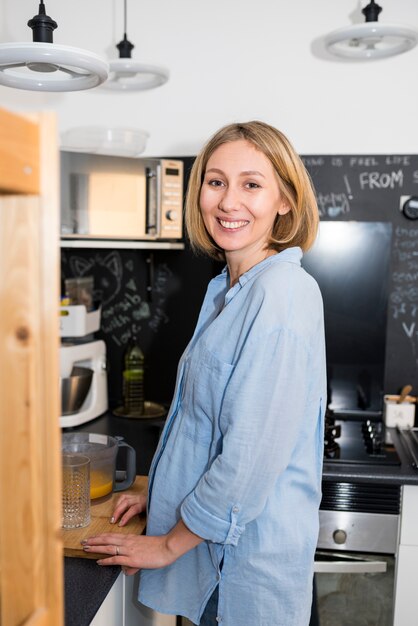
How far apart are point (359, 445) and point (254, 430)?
117cm

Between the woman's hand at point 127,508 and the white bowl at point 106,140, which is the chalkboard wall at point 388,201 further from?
the woman's hand at point 127,508

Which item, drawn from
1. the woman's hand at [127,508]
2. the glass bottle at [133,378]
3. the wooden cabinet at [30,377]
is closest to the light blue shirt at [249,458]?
the woman's hand at [127,508]

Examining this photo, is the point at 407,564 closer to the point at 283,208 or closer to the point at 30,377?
the point at 283,208

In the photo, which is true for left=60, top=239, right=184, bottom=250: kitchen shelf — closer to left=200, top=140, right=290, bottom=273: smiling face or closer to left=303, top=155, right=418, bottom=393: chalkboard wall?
left=303, top=155, right=418, bottom=393: chalkboard wall

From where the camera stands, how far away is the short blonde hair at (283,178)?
1.18m

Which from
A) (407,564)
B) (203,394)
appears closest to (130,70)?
(203,394)

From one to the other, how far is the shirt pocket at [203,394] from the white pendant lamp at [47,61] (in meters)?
0.72

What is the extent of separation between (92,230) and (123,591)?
1.28 m

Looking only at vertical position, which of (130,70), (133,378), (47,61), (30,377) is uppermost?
(130,70)

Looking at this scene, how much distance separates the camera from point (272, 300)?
104cm

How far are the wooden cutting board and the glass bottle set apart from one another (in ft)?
3.26

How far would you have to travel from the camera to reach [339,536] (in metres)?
1.89

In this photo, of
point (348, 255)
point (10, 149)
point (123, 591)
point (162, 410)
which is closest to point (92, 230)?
point (162, 410)

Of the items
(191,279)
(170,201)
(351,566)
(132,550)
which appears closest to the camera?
(132,550)
